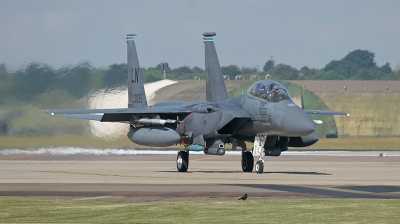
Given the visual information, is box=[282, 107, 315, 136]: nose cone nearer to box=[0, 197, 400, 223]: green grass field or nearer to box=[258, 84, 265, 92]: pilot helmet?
box=[258, 84, 265, 92]: pilot helmet

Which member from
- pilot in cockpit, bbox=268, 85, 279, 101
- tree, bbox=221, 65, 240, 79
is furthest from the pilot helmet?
tree, bbox=221, 65, 240, 79

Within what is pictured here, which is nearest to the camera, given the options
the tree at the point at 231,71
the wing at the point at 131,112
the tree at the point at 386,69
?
the wing at the point at 131,112

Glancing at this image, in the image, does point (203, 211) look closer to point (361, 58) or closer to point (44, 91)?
point (44, 91)

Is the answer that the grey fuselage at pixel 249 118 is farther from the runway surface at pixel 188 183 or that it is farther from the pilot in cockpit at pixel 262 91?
the runway surface at pixel 188 183

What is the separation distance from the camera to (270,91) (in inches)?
1031

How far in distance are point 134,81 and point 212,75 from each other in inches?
161

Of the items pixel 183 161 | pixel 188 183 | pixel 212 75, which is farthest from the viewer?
pixel 212 75

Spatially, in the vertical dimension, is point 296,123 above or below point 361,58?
below

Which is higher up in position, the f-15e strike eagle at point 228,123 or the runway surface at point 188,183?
the f-15e strike eagle at point 228,123

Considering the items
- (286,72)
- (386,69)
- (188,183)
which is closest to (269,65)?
(286,72)

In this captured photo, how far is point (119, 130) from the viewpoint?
1612 inches

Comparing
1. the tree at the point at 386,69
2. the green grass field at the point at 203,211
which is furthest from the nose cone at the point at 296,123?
the tree at the point at 386,69

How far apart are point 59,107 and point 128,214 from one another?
25.3 m

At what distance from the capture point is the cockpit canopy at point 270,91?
85.3 ft
